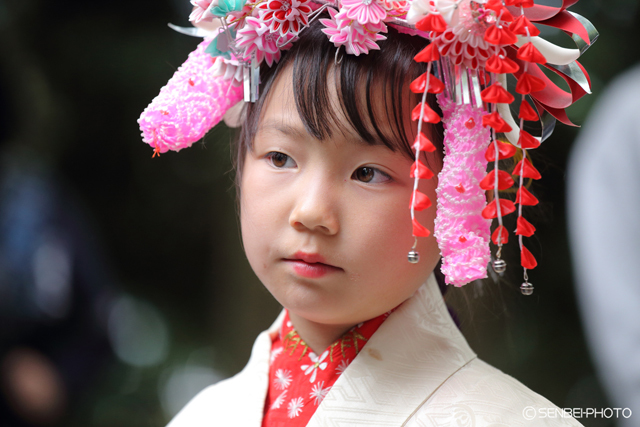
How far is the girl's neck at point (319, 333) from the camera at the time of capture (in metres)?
0.80

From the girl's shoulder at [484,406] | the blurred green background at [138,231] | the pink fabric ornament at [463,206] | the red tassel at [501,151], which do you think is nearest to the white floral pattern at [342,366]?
the girl's shoulder at [484,406]

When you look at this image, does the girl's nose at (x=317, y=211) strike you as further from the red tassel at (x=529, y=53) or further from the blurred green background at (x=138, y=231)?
the blurred green background at (x=138, y=231)

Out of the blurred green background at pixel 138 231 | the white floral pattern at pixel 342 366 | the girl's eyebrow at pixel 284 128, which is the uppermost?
the girl's eyebrow at pixel 284 128

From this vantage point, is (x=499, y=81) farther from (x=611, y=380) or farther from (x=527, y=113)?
(x=611, y=380)

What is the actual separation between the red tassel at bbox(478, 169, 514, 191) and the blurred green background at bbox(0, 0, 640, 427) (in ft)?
3.52

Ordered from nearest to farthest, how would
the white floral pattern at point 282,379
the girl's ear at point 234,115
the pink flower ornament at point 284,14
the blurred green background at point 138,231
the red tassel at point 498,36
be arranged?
the red tassel at point 498,36 < the pink flower ornament at point 284,14 < the white floral pattern at point 282,379 < the girl's ear at point 234,115 < the blurred green background at point 138,231

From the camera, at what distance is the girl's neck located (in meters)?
0.80

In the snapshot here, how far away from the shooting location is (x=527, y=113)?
24.8 inches

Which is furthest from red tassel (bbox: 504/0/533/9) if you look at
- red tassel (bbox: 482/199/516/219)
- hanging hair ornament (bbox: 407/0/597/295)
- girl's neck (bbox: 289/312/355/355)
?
girl's neck (bbox: 289/312/355/355)

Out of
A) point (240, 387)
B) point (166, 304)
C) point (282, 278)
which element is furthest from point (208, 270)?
point (282, 278)

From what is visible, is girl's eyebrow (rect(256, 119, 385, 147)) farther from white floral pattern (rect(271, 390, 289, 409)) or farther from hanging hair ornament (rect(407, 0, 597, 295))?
white floral pattern (rect(271, 390, 289, 409))

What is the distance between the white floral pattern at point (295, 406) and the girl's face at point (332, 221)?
0.44ft

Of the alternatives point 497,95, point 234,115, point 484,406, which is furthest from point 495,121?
point 234,115

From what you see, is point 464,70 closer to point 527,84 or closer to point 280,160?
point 527,84
